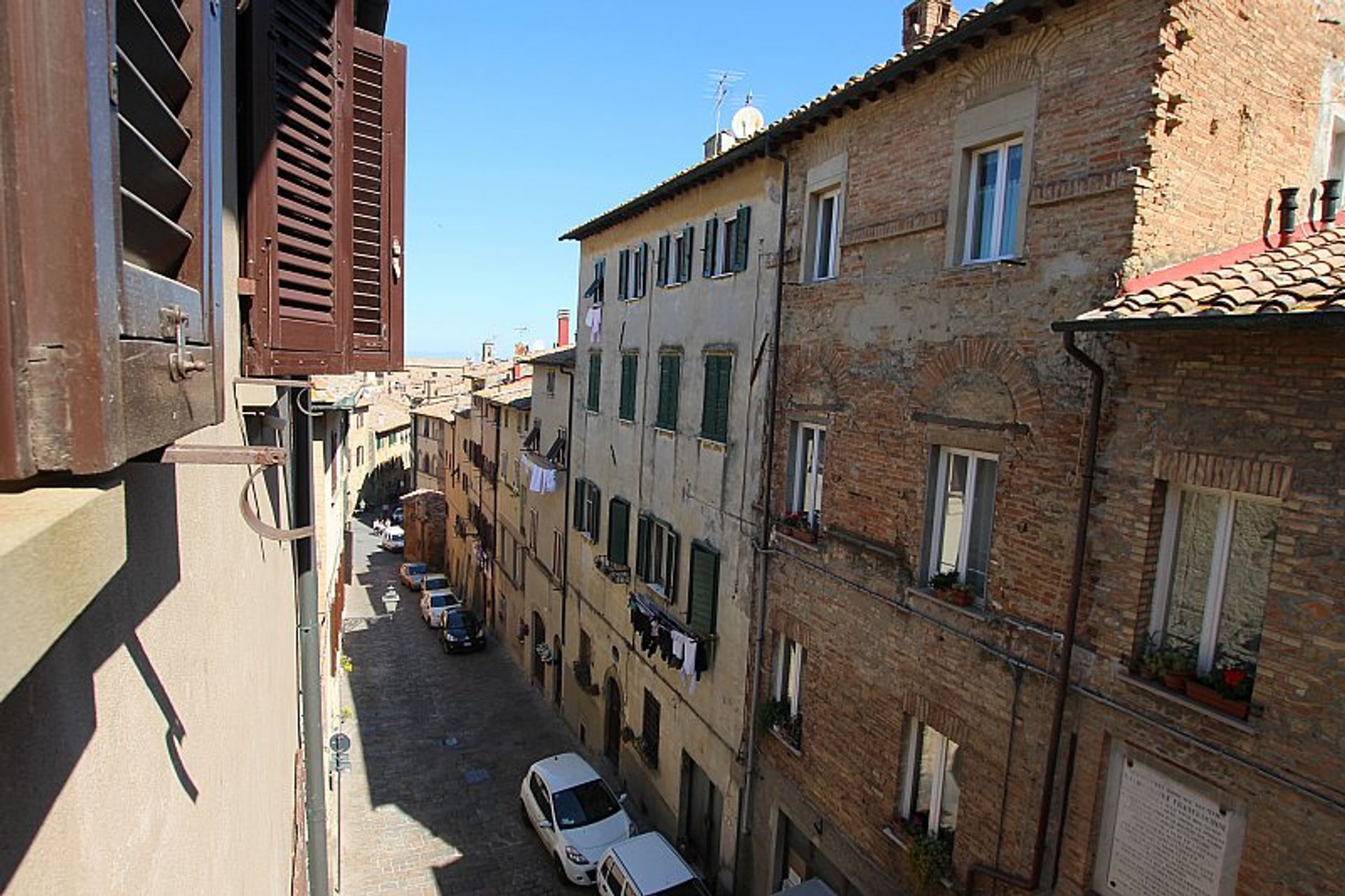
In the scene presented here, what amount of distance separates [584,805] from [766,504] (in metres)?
8.70

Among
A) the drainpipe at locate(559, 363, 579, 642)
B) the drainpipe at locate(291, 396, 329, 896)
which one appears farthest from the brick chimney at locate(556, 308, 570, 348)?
the drainpipe at locate(291, 396, 329, 896)

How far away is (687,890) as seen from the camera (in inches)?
520

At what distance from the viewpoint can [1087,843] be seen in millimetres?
7734

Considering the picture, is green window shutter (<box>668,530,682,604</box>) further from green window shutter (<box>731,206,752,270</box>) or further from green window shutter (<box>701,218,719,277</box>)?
green window shutter (<box>731,206,752,270</box>)

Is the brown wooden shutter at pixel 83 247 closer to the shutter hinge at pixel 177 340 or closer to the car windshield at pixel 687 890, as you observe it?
the shutter hinge at pixel 177 340

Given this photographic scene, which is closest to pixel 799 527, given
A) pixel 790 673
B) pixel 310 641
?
pixel 790 673

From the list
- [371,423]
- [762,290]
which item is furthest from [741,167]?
[371,423]

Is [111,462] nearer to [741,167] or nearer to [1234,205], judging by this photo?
[1234,205]

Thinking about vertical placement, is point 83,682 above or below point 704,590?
above

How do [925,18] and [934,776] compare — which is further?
[925,18]

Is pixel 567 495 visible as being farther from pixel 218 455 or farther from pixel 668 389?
pixel 218 455

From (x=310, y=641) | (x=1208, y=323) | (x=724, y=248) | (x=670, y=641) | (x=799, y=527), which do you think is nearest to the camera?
(x=1208, y=323)

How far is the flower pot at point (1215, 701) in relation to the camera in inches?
258

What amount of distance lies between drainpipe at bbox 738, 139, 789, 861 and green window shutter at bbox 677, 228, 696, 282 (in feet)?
10.7
